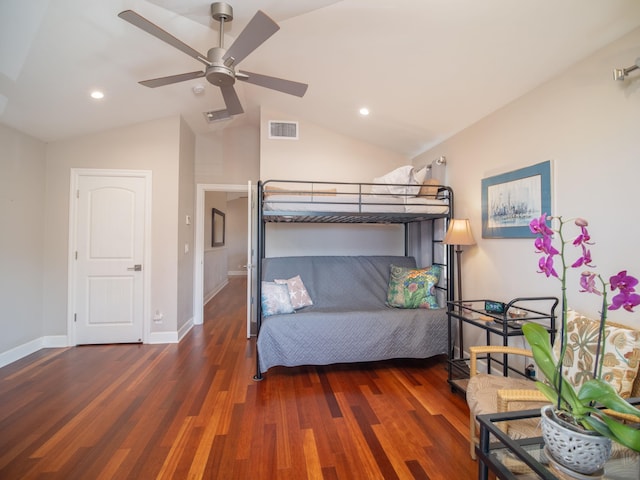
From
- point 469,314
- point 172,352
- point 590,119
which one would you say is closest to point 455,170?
point 590,119

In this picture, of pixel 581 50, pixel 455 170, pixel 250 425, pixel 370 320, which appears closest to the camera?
pixel 581 50

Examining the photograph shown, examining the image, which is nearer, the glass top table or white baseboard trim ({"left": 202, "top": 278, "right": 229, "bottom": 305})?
the glass top table

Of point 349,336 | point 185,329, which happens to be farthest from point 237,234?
point 349,336

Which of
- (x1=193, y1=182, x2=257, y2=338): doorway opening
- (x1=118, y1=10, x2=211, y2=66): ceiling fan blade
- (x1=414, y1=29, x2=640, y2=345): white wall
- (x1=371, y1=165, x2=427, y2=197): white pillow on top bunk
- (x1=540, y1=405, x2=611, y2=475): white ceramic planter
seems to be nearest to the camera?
(x1=540, y1=405, x2=611, y2=475): white ceramic planter

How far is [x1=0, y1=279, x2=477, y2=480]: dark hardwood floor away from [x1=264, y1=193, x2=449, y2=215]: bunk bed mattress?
5.17 ft

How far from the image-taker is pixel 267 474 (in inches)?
58.2

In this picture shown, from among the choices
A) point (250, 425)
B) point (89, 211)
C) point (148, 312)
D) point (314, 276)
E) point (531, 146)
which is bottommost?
point (250, 425)

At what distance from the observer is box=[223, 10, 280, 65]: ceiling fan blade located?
4.99 ft

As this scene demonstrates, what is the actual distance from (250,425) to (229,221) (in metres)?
7.70

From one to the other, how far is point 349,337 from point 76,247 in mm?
3262

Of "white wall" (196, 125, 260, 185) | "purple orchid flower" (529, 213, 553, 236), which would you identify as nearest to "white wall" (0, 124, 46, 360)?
"white wall" (196, 125, 260, 185)

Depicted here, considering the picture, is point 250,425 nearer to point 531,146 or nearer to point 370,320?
point 370,320

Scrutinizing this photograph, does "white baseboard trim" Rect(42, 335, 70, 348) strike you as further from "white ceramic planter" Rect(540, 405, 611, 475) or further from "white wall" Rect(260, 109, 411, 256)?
"white ceramic planter" Rect(540, 405, 611, 475)

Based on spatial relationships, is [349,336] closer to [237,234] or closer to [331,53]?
[331,53]
